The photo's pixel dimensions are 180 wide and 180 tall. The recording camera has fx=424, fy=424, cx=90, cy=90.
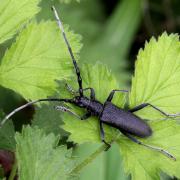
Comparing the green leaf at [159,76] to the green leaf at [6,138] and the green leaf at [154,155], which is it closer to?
the green leaf at [154,155]

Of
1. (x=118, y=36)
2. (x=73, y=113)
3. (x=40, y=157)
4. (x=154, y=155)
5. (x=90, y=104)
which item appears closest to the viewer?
(x=40, y=157)

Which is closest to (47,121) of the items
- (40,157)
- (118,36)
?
(40,157)

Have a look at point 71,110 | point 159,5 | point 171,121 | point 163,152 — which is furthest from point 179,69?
point 159,5

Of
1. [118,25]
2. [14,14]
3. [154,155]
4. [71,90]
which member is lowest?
[154,155]

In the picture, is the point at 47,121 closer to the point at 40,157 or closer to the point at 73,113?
the point at 73,113

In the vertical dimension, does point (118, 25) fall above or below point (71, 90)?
above

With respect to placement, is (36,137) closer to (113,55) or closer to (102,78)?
(102,78)

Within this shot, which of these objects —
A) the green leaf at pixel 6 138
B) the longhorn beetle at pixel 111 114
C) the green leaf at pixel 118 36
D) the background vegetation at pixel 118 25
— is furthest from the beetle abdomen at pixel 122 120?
the green leaf at pixel 118 36
